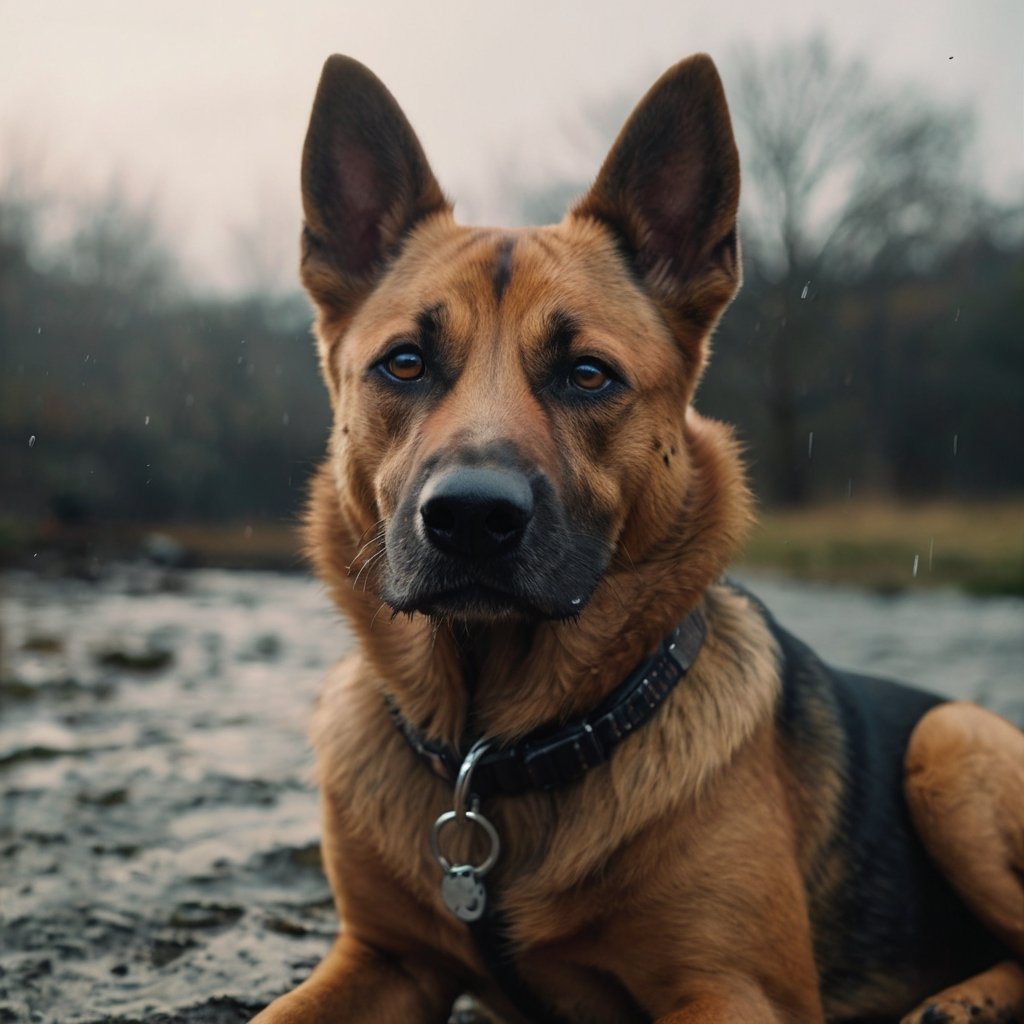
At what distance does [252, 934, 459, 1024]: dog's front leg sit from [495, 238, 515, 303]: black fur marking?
179 cm

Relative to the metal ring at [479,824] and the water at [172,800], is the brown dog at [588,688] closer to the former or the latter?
the metal ring at [479,824]

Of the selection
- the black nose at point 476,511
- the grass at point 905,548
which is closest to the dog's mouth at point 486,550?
the black nose at point 476,511

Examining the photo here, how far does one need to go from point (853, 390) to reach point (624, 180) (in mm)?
27583

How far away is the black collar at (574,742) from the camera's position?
2.73m

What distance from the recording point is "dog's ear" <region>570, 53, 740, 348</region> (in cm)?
301

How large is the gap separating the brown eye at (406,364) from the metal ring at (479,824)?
1.13 metres

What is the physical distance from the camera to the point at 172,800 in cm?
498

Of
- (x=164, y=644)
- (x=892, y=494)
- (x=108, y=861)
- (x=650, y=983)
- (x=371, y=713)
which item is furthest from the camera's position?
(x=892, y=494)

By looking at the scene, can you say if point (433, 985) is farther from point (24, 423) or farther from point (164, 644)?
point (24, 423)

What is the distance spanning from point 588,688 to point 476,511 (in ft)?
2.25

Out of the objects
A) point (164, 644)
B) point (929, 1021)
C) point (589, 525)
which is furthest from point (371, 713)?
point (164, 644)

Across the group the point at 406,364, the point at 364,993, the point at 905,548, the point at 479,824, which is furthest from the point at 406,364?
the point at 905,548

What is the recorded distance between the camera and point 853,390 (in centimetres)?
2927

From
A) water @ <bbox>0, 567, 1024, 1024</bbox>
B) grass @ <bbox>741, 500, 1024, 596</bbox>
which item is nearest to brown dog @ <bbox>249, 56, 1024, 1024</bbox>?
water @ <bbox>0, 567, 1024, 1024</bbox>
